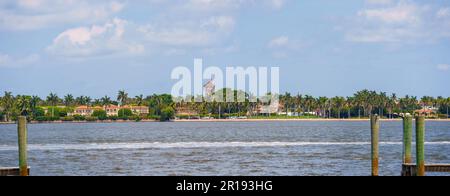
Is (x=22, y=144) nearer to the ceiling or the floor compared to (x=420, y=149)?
nearer to the ceiling

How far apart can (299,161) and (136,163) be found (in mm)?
9477

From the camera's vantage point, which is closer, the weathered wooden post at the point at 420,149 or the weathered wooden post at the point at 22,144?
the weathered wooden post at the point at 420,149

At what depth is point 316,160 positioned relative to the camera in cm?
4409

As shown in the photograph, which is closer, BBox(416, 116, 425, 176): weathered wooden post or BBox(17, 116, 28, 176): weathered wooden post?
BBox(416, 116, 425, 176): weathered wooden post

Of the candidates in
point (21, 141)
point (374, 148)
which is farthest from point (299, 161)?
point (21, 141)

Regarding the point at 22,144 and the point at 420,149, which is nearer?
the point at 420,149

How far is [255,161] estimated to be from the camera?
4378cm
